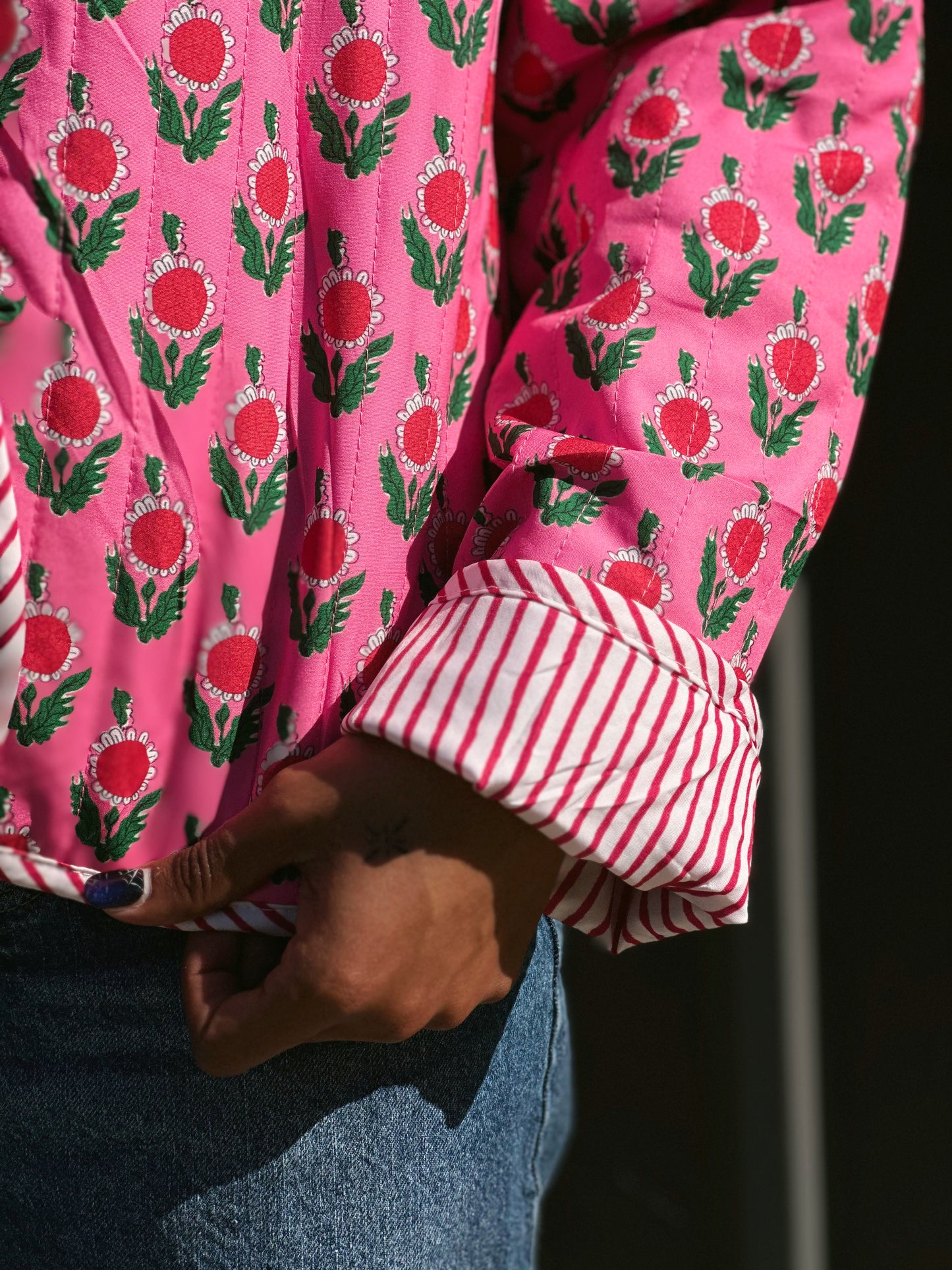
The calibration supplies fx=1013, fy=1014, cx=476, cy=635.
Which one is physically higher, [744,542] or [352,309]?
[352,309]

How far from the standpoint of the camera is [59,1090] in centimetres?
54

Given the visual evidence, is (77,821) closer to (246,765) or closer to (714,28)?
(246,765)

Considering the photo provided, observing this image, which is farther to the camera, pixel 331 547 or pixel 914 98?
pixel 914 98

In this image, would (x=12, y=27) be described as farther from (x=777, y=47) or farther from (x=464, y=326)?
(x=777, y=47)

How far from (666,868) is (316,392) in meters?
0.30

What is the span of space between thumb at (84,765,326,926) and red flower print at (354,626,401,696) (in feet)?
0.23

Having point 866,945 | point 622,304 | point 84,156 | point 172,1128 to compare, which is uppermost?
point 84,156

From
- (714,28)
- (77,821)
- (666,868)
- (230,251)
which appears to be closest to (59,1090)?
(77,821)

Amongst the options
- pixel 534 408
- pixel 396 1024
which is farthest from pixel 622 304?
pixel 396 1024

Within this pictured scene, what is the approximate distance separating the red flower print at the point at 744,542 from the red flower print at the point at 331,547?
19 cm

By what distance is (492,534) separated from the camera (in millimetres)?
536

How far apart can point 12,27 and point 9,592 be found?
233mm

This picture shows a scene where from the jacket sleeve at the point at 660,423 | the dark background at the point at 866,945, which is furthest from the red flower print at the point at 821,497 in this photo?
the dark background at the point at 866,945

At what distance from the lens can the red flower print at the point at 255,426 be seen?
0.50 metres
